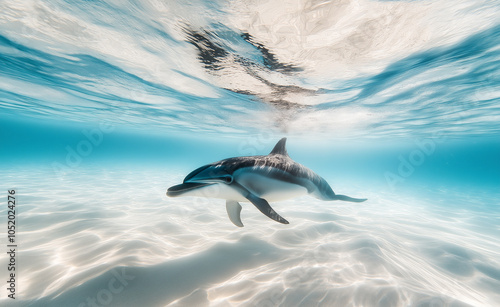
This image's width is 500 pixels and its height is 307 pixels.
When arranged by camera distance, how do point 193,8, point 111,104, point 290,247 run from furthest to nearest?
point 111,104 < point 193,8 < point 290,247

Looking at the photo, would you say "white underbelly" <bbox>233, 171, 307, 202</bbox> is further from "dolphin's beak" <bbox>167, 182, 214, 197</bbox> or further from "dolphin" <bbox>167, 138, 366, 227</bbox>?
"dolphin's beak" <bbox>167, 182, 214, 197</bbox>

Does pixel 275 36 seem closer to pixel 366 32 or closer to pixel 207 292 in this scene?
pixel 366 32

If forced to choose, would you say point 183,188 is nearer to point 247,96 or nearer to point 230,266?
point 230,266

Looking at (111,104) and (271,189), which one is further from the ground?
(111,104)

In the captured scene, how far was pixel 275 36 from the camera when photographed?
6.80 meters

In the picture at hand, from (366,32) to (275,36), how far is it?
2.81 meters

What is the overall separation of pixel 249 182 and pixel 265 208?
0.64 meters

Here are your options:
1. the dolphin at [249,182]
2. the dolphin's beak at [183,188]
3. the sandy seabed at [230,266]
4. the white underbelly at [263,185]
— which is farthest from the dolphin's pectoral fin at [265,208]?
the dolphin's beak at [183,188]

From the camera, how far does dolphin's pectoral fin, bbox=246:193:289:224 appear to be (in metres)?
3.65

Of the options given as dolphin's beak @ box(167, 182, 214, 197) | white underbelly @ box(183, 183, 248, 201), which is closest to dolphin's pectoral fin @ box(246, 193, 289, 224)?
white underbelly @ box(183, 183, 248, 201)

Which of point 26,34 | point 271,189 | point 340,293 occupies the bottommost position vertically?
point 340,293

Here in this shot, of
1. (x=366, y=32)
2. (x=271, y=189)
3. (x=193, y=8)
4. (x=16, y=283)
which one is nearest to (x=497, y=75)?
(x=366, y=32)

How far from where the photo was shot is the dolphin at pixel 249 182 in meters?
3.67

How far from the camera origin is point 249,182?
4.20 m
